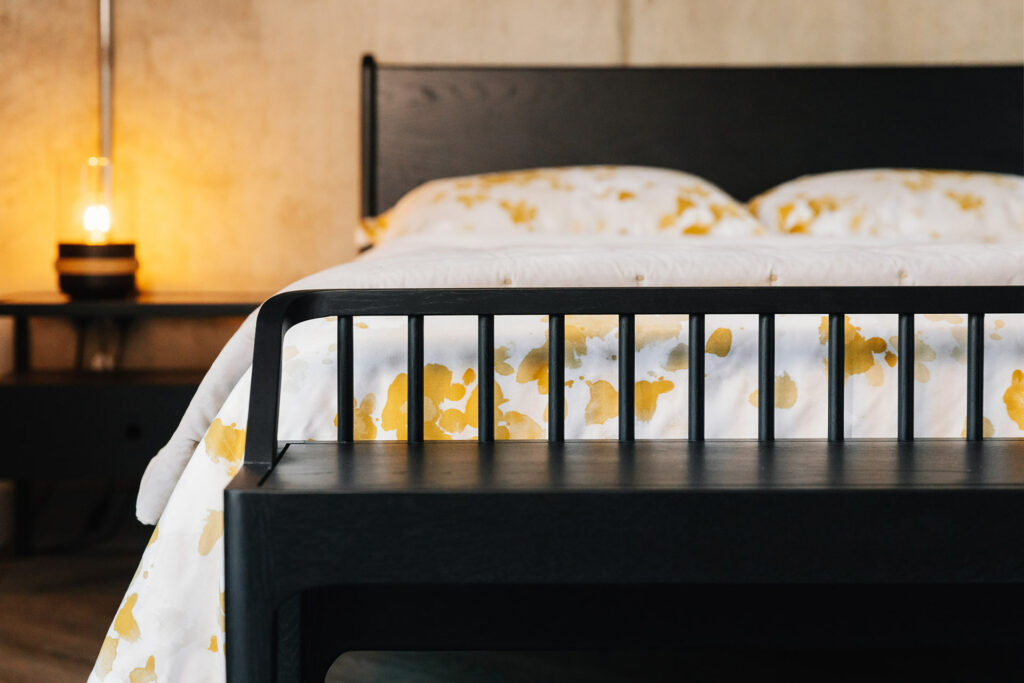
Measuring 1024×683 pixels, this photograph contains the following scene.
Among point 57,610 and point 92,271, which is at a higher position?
point 92,271

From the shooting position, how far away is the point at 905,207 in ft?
7.25

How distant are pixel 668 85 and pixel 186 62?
1271 millimetres

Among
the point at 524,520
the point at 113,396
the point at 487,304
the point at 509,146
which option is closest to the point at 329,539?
the point at 524,520

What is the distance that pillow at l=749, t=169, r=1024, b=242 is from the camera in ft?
7.14

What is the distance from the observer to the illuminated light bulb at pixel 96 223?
2.48 m

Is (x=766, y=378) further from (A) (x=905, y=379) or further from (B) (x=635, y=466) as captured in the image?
(B) (x=635, y=466)

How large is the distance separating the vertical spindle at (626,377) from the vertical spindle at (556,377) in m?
0.06

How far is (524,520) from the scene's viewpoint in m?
0.78

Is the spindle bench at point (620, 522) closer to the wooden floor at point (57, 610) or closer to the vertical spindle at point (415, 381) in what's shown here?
the vertical spindle at point (415, 381)

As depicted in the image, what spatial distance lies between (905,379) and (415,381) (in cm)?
52

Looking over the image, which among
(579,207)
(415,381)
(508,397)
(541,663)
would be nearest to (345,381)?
(415,381)

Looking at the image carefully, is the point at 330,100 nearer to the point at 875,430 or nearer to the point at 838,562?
the point at 875,430

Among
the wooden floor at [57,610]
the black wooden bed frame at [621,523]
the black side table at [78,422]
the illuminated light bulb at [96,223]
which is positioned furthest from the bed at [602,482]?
the illuminated light bulb at [96,223]

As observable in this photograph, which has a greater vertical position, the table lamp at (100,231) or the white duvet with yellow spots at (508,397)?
the table lamp at (100,231)
